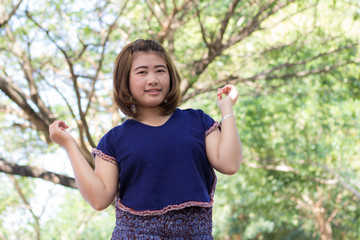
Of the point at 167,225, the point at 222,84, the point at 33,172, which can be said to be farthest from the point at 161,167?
the point at 222,84

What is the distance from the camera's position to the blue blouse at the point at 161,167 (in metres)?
1.48

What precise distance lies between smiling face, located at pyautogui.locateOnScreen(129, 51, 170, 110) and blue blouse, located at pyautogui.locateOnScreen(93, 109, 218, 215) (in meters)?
0.10

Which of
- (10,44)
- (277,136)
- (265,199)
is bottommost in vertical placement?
(265,199)

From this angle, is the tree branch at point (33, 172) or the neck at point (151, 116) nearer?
the neck at point (151, 116)

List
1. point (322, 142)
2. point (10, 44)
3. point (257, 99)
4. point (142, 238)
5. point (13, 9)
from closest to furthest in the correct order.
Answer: point (142, 238) < point (13, 9) < point (10, 44) < point (257, 99) < point (322, 142)

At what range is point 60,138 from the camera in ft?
5.09

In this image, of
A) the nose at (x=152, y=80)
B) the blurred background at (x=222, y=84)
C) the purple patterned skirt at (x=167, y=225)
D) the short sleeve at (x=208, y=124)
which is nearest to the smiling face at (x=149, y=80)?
Answer: the nose at (x=152, y=80)

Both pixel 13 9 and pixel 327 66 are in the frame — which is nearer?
pixel 13 9

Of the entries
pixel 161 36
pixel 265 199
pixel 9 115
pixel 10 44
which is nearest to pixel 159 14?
pixel 161 36

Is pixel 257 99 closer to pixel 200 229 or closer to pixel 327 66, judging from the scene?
pixel 327 66

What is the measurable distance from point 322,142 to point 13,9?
5.83 metres

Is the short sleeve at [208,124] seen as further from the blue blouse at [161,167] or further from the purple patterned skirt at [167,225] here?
the purple patterned skirt at [167,225]

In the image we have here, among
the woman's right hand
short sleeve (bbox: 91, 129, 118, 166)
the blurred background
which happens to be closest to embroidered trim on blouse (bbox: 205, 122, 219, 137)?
short sleeve (bbox: 91, 129, 118, 166)

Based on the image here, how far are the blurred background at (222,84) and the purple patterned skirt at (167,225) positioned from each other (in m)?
2.48
